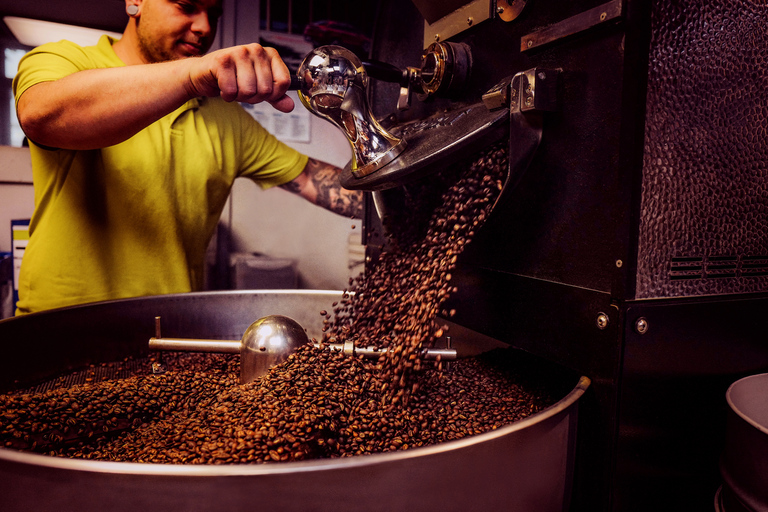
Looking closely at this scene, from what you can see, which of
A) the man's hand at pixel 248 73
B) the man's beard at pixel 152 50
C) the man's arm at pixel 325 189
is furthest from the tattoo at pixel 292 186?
the man's hand at pixel 248 73

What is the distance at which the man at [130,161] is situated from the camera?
1.14 m

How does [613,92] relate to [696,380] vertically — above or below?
above

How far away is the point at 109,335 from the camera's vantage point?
104 cm

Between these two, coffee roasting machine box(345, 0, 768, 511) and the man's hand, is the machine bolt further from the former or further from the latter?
the man's hand

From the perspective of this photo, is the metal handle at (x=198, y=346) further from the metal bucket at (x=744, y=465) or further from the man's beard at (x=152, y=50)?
the man's beard at (x=152, y=50)

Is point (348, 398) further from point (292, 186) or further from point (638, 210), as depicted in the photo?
point (292, 186)

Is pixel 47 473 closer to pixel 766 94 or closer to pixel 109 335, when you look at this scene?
pixel 109 335

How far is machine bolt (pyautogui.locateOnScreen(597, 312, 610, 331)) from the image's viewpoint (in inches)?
25.2

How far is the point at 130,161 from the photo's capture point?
158cm

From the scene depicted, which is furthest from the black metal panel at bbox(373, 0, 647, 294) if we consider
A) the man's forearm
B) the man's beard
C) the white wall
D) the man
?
the white wall

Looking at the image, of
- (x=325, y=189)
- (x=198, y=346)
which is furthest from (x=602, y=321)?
(x=325, y=189)

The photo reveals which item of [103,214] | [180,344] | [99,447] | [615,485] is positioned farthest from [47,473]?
[103,214]

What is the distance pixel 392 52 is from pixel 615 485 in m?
1.07

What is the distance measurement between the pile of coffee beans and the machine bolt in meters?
0.21
